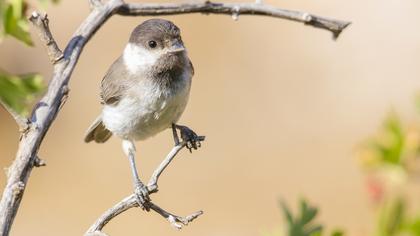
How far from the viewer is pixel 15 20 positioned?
47.2 inches

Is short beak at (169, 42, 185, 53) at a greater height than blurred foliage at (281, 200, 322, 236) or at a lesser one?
greater

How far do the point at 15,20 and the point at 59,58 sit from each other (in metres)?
0.38

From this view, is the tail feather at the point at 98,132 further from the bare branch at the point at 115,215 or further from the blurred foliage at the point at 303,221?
the blurred foliage at the point at 303,221

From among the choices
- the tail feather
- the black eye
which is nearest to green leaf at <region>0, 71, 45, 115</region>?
the black eye

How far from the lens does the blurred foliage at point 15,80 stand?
1.16 m

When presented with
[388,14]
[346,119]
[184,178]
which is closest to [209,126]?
[184,178]

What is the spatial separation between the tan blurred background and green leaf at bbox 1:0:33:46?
5.68m

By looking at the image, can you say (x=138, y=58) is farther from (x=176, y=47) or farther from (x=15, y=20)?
(x=15, y=20)

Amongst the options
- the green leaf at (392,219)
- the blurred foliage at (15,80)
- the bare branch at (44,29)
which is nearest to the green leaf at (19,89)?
the blurred foliage at (15,80)

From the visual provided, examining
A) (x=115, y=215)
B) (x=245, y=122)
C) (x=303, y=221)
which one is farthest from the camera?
(x=245, y=122)

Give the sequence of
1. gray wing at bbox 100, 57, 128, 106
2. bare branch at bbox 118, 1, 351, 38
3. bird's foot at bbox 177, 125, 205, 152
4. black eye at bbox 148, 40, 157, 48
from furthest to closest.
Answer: gray wing at bbox 100, 57, 128, 106 < black eye at bbox 148, 40, 157, 48 < bird's foot at bbox 177, 125, 205, 152 < bare branch at bbox 118, 1, 351, 38

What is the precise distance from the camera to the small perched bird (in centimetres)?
363

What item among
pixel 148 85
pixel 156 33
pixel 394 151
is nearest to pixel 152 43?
pixel 156 33

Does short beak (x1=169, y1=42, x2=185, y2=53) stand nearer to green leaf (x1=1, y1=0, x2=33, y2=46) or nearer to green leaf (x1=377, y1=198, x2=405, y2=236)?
green leaf (x1=377, y1=198, x2=405, y2=236)
